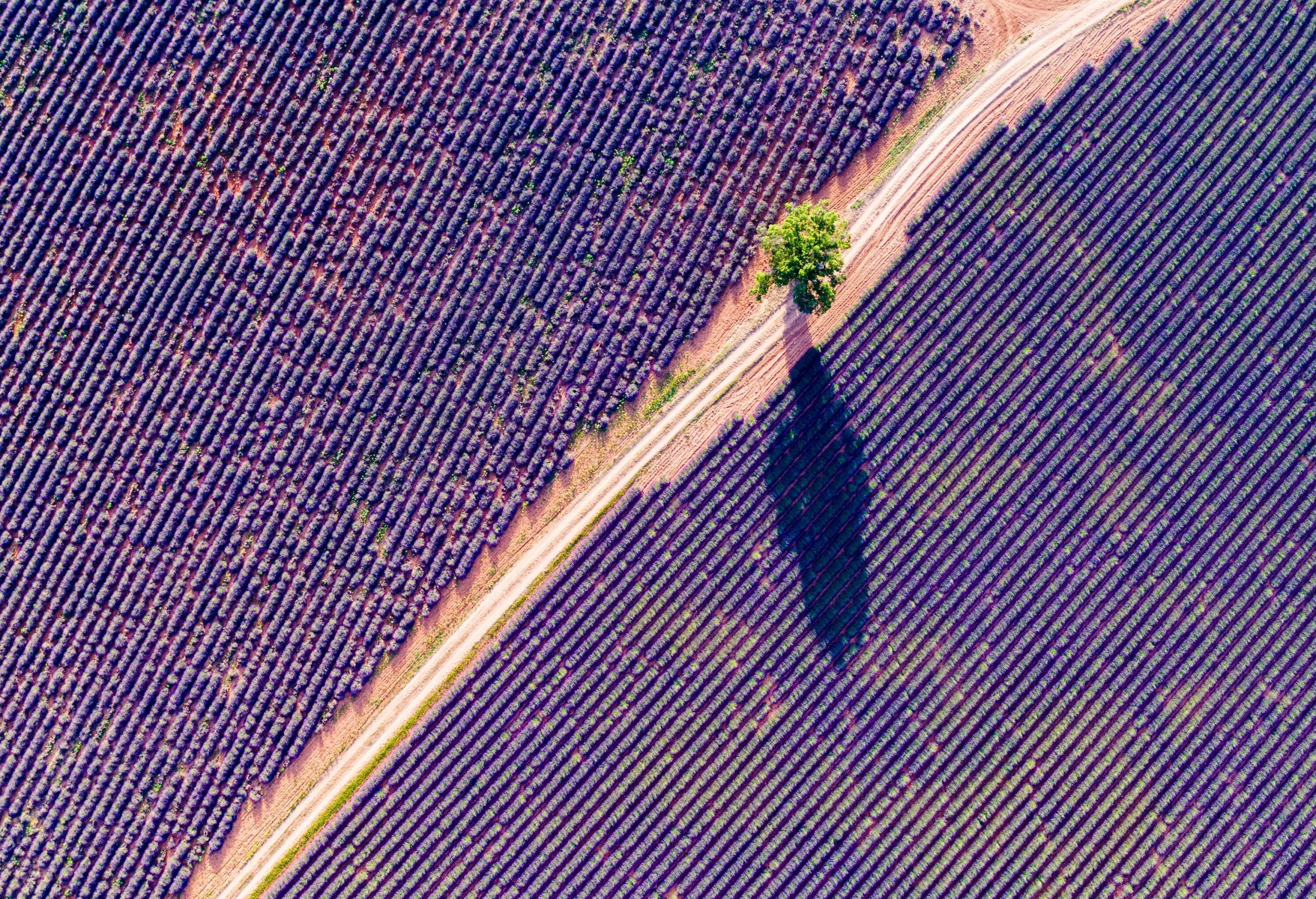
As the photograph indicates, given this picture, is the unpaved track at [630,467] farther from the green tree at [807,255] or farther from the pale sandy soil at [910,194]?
the green tree at [807,255]

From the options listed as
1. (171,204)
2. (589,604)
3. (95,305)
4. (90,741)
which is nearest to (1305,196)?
(589,604)

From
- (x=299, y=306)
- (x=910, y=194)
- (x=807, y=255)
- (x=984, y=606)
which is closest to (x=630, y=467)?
(x=807, y=255)

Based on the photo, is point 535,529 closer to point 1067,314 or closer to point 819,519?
point 819,519

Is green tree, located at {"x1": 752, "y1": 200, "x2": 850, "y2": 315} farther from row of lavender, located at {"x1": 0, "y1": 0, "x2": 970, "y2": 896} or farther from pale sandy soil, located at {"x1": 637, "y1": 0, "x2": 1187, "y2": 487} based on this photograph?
row of lavender, located at {"x1": 0, "y1": 0, "x2": 970, "y2": 896}

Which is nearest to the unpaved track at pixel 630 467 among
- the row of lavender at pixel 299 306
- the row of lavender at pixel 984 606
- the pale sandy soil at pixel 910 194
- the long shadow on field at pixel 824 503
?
the pale sandy soil at pixel 910 194

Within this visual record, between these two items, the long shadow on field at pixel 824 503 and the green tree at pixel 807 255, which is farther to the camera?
the long shadow on field at pixel 824 503

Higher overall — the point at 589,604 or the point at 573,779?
the point at 589,604

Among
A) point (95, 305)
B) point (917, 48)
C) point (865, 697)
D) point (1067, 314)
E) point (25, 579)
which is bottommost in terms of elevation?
point (865, 697)
